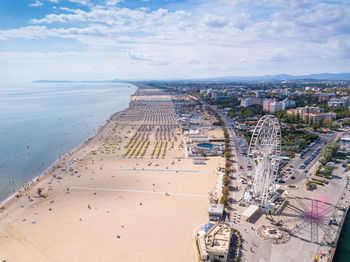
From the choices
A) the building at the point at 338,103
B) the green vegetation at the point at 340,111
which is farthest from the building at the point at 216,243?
the building at the point at 338,103

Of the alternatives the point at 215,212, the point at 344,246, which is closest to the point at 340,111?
the point at 344,246

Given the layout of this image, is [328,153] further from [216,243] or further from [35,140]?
[35,140]

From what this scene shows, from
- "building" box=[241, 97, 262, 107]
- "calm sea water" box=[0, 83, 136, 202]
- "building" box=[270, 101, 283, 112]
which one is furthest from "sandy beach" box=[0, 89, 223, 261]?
"building" box=[241, 97, 262, 107]

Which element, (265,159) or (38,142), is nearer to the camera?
(265,159)

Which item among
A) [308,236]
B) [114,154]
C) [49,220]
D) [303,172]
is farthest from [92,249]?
[303,172]

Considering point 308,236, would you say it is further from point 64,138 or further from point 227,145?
point 64,138

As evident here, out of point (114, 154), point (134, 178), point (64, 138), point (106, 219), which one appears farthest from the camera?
point (64, 138)
